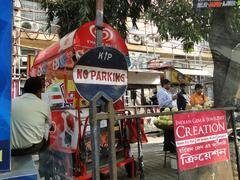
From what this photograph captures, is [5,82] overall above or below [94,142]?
above

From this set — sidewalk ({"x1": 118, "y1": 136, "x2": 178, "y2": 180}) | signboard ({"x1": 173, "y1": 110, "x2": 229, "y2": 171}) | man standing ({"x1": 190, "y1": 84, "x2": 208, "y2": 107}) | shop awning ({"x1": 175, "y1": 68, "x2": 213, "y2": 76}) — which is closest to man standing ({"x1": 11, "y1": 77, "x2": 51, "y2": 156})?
signboard ({"x1": 173, "y1": 110, "x2": 229, "y2": 171})

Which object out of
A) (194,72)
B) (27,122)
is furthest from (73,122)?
(194,72)

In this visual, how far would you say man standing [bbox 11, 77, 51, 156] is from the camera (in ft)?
12.3

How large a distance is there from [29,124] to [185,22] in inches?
144

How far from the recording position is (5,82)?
2.71 metres

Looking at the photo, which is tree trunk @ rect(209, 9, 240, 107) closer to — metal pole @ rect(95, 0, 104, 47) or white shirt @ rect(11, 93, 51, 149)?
metal pole @ rect(95, 0, 104, 47)

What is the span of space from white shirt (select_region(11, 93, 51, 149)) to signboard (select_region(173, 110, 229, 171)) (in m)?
1.55

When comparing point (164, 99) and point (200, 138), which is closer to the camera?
point (200, 138)

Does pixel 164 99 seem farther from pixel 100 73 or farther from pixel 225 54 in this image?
pixel 100 73

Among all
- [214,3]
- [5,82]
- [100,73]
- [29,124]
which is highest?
[214,3]

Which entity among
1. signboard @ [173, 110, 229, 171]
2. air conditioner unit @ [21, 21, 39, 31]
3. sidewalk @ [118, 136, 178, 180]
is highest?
air conditioner unit @ [21, 21, 39, 31]

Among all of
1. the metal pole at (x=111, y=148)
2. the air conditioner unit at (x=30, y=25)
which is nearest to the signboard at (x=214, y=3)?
the metal pole at (x=111, y=148)

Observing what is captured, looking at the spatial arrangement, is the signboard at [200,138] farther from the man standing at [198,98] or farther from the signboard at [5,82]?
the man standing at [198,98]

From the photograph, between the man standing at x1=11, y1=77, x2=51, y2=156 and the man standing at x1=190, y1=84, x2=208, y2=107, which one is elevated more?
the man standing at x1=190, y1=84, x2=208, y2=107
